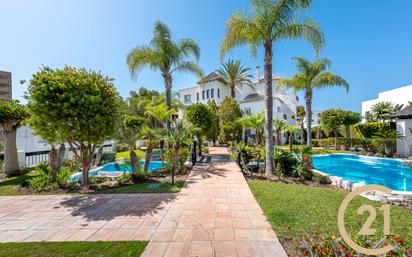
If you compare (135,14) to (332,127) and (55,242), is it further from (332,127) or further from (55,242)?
(332,127)

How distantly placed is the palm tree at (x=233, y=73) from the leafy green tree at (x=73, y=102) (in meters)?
23.1

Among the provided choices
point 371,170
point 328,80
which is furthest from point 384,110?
point 371,170

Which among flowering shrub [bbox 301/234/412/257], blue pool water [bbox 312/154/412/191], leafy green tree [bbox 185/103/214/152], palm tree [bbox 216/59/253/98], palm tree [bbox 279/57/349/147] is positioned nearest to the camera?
flowering shrub [bbox 301/234/412/257]

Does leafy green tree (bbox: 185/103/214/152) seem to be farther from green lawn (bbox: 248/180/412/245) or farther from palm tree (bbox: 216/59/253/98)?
palm tree (bbox: 216/59/253/98)

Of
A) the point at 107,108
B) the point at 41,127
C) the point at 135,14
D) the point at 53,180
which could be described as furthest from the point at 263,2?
the point at 53,180

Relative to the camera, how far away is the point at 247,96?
32.5 meters

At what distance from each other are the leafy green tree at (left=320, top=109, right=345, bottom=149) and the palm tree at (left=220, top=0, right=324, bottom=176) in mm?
17794

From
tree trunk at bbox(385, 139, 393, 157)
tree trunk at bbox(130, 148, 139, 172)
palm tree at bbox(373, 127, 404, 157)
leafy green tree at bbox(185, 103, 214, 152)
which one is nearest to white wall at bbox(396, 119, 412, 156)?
palm tree at bbox(373, 127, 404, 157)

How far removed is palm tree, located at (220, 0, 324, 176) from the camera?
8.75m

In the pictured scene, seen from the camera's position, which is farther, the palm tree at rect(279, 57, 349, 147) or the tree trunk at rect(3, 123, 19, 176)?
the palm tree at rect(279, 57, 349, 147)

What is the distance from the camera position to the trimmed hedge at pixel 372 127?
18375mm

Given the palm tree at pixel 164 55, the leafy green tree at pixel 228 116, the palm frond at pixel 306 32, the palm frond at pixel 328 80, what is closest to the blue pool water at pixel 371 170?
the palm frond at pixel 328 80

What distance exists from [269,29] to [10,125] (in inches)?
598

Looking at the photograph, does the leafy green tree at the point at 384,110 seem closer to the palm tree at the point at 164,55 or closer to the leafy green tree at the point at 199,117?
the leafy green tree at the point at 199,117
